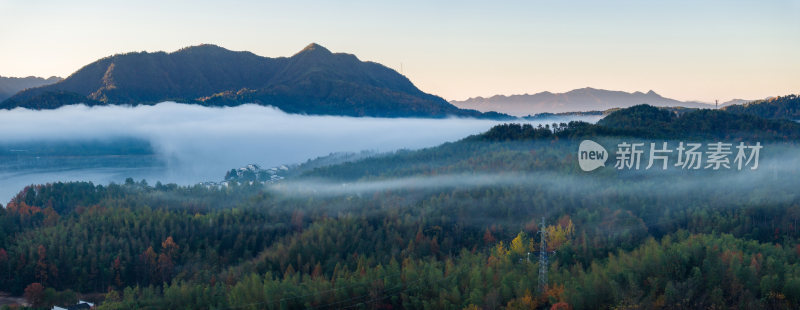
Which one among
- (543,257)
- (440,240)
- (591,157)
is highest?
(591,157)

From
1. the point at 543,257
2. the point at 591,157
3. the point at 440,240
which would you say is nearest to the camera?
the point at 543,257

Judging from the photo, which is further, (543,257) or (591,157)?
(591,157)

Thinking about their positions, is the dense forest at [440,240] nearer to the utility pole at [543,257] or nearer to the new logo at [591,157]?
the utility pole at [543,257]

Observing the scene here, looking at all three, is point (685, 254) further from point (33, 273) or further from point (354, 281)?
point (33, 273)

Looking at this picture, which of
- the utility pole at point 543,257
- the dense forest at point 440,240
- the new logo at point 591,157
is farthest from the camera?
the new logo at point 591,157

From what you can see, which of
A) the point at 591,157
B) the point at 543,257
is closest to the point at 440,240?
the point at 591,157

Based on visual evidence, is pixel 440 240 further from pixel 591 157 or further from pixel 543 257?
pixel 543 257

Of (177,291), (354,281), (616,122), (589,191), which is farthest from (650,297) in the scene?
(616,122)

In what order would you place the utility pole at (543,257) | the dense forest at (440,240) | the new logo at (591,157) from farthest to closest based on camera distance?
the new logo at (591,157) < the dense forest at (440,240) < the utility pole at (543,257)

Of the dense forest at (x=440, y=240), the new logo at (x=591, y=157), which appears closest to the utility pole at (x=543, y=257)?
the dense forest at (x=440, y=240)

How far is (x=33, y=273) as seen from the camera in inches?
→ 3246

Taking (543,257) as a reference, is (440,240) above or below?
below

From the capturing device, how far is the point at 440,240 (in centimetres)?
9244

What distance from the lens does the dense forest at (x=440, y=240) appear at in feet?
158
